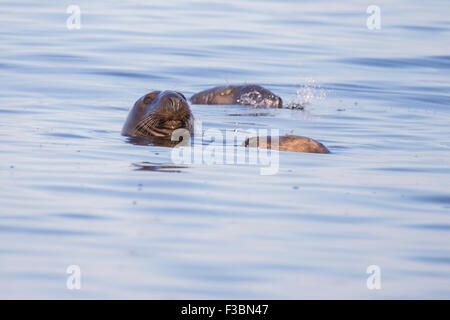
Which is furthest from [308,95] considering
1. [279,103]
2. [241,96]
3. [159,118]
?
[159,118]

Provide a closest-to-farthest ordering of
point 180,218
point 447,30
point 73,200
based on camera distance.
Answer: point 180,218 < point 73,200 < point 447,30

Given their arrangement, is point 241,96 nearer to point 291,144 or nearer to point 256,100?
point 256,100

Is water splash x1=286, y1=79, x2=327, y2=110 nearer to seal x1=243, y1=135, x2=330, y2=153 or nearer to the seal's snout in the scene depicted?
the seal's snout

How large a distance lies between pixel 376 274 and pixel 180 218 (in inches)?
69.9

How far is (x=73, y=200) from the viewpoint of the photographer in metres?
8.27

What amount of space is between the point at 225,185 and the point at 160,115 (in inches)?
109

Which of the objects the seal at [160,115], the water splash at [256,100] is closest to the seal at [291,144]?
the seal at [160,115]

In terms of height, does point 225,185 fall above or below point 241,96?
below

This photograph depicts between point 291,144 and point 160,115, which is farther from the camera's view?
point 160,115

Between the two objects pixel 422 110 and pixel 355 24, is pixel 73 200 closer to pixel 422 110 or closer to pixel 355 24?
pixel 422 110

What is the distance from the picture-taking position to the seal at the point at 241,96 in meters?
15.5

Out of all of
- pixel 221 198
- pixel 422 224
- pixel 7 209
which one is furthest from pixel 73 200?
pixel 422 224

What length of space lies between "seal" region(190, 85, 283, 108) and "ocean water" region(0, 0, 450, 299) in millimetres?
296

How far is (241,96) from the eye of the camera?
15.7 metres
